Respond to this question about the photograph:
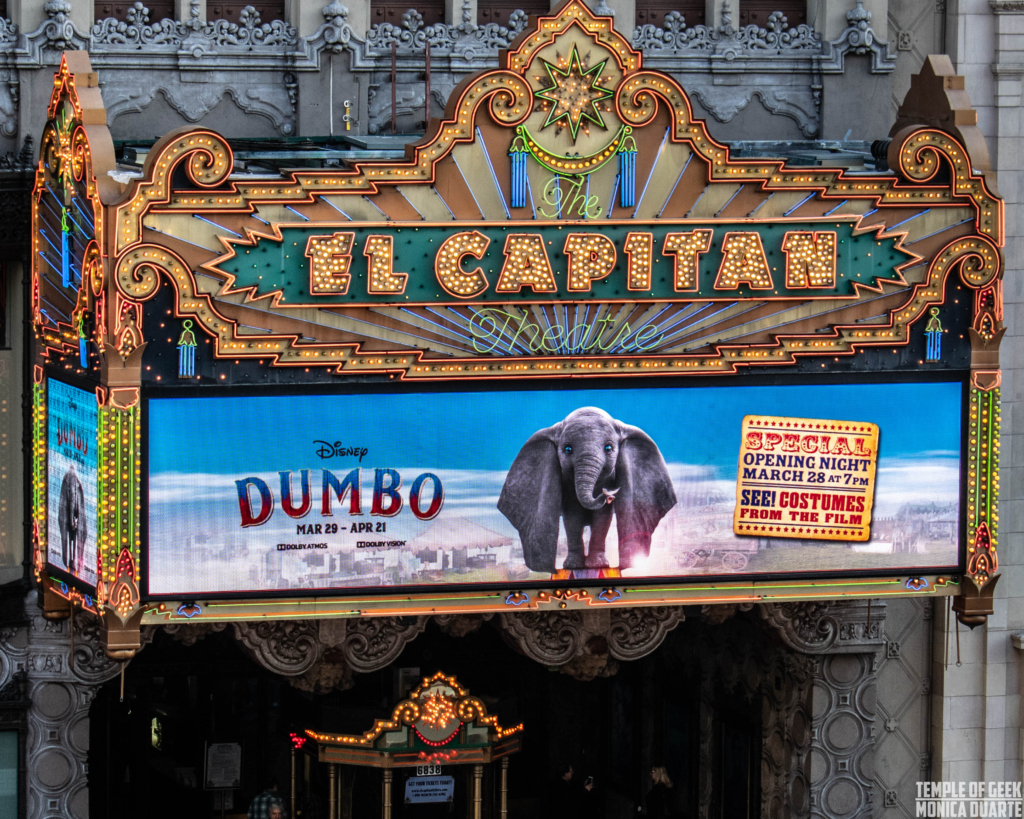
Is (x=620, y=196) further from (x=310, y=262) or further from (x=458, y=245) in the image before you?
(x=310, y=262)

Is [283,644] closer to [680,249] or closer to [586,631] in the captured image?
[586,631]

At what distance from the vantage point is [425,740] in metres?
26.5

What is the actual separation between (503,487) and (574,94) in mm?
4361

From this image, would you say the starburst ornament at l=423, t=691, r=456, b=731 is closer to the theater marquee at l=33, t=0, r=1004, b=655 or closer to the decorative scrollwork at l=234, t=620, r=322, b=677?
the decorative scrollwork at l=234, t=620, r=322, b=677

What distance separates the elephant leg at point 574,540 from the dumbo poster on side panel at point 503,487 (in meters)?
0.02

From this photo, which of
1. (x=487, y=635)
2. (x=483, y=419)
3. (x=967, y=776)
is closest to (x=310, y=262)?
(x=483, y=419)

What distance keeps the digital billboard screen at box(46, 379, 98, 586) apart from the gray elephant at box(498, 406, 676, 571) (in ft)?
14.7

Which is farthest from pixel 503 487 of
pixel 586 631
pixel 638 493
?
pixel 586 631

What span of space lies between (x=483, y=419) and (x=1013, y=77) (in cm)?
870

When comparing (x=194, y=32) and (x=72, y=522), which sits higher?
(x=194, y=32)

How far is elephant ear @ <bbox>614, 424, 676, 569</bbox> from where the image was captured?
22750mm

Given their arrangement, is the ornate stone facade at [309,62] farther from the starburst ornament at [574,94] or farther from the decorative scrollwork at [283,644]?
the decorative scrollwork at [283,644]

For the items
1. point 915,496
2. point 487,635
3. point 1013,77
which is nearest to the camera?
point 915,496

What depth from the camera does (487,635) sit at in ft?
93.2
